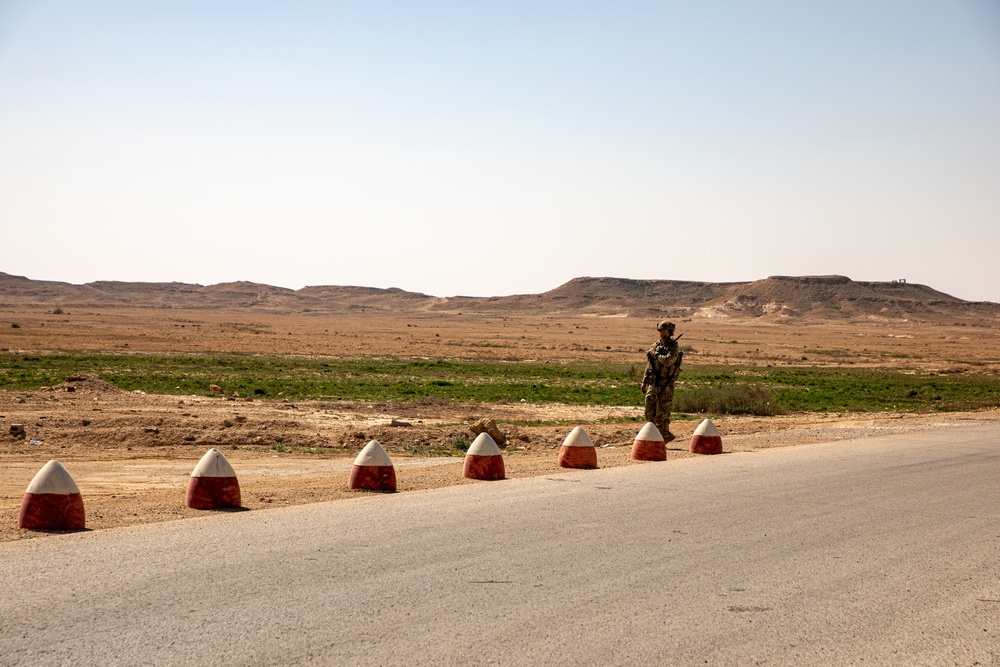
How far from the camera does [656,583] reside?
22.9 feet

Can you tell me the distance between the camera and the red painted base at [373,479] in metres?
11.3

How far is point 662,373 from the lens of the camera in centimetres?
1661

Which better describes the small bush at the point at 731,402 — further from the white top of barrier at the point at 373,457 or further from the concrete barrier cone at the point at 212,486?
the concrete barrier cone at the point at 212,486

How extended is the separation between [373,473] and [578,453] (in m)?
3.58

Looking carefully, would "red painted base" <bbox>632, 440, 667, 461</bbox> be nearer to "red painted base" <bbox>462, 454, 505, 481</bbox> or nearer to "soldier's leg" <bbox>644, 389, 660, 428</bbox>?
"soldier's leg" <bbox>644, 389, 660, 428</bbox>

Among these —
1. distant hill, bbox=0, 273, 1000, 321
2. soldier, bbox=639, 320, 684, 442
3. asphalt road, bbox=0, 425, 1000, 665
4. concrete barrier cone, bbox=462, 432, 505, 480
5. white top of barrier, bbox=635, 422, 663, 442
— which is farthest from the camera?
distant hill, bbox=0, 273, 1000, 321

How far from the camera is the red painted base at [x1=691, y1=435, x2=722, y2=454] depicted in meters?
16.2

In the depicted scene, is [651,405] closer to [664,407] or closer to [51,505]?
[664,407]

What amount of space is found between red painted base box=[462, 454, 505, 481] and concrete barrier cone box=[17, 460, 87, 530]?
5.08m

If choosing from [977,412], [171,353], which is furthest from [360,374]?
[977,412]

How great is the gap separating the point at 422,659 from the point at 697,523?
4660mm

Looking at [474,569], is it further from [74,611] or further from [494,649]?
[74,611]

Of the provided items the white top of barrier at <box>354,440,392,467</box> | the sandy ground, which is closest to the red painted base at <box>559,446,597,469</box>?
the sandy ground

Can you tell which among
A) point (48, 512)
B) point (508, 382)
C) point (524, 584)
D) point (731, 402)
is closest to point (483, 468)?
point (48, 512)
